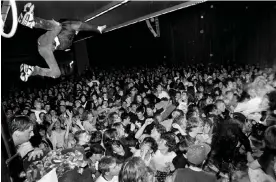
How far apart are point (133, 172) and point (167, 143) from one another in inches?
36.4

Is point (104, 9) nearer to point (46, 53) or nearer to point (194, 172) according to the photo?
point (46, 53)

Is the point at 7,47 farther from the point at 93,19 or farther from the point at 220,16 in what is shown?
the point at 220,16

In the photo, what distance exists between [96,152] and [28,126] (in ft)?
2.46

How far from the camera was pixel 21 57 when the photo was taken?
13.2 m

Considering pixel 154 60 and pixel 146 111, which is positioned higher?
pixel 154 60

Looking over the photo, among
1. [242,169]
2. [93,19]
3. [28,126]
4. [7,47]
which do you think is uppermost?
[7,47]

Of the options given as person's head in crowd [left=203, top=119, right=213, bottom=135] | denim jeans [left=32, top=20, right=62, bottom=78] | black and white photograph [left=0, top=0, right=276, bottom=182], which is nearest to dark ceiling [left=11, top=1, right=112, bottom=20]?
black and white photograph [left=0, top=0, right=276, bottom=182]

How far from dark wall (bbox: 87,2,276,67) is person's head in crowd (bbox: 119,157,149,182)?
39.9 feet

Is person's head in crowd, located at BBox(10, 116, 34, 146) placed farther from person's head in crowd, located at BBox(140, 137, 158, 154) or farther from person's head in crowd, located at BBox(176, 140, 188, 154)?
person's head in crowd, located at BBox(176, 140, 188, 154)

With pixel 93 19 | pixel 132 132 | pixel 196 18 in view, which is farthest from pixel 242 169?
pixel 196 18

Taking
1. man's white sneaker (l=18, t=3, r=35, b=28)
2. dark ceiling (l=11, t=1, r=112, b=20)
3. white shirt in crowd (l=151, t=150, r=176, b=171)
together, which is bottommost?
white shirt in crowd (l=151, t=150, r=176, b=171)

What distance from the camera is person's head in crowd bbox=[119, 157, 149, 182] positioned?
2.14 m

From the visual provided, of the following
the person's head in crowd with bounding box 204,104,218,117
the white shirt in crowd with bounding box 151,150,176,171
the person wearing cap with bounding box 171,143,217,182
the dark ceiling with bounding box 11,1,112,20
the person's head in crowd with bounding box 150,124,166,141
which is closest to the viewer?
the person wearing cap with bounding box 171,143,217,182

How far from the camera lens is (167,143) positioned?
2.99m
